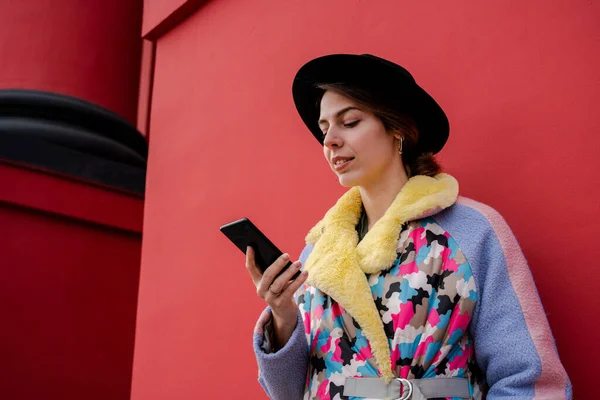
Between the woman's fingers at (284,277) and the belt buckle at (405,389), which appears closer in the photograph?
the belt buckle at (405,389)

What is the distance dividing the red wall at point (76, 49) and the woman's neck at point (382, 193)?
3.95 meters

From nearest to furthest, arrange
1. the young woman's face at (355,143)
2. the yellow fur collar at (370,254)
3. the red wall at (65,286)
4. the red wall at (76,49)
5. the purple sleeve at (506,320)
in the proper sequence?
1. the purple sleeve at (506,320)
2. the yellow fur collar at (370,254)
3. the young woman's face at (355,143)
4. the red wall at (65,286)
5. the red wall at (76,49)

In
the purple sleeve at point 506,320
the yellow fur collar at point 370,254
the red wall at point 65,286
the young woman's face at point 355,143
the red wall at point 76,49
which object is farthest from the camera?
the red wall at point 76,49

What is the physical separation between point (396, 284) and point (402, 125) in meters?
0.38

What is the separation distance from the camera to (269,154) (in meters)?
2.24

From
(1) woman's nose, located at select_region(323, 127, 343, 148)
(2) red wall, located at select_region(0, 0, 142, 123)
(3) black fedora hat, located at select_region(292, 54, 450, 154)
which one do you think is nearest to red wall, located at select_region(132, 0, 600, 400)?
(3) black fedora hat, located at select_region(292, 54, 450, 154)

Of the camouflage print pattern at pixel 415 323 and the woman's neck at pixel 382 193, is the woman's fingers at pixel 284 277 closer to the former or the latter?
the camouflage print pattern at pixel 415 323

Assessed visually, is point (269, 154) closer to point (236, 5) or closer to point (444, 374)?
point (236, 5)

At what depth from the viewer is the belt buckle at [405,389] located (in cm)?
113

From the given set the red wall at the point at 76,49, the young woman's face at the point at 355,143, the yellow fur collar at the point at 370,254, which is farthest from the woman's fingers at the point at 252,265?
the red wall at the point at 76,49

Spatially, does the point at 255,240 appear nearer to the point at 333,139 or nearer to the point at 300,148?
the point at 333,139

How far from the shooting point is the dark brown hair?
1354 mm

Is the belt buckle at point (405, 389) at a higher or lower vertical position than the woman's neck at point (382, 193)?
lower

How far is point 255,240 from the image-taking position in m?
1.25
